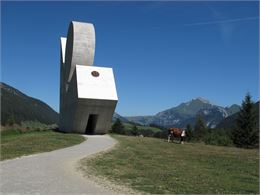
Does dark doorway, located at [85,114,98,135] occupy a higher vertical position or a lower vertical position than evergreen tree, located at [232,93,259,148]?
lower

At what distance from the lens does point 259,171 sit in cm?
1883

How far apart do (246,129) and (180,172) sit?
4440cm

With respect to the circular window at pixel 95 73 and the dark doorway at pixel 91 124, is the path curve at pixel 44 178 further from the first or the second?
the circular window at pixel 95 73

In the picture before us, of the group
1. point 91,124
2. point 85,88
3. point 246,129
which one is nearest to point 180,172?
point 85,88

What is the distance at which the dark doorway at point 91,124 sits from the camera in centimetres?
4447

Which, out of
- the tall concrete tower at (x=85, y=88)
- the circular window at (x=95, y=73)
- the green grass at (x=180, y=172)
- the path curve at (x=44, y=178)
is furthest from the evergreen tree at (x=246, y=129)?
the path curve at (x=44, y=178)

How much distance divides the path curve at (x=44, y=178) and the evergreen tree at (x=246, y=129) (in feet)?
140

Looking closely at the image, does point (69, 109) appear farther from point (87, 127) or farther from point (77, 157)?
point (77, 157)

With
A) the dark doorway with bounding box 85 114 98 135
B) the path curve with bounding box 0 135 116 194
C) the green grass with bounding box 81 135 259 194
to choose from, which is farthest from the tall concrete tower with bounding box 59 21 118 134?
the path curve with bounding box 0 135 116 194

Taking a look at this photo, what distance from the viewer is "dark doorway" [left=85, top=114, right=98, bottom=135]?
1751 inches

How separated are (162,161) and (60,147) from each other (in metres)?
8.25

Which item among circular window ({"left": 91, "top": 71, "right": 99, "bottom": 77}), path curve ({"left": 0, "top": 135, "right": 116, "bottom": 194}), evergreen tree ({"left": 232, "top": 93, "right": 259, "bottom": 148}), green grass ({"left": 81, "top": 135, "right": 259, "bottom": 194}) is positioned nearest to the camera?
path curve ({"left": 0, "top": 135, "right": 116, "bottom": 194})

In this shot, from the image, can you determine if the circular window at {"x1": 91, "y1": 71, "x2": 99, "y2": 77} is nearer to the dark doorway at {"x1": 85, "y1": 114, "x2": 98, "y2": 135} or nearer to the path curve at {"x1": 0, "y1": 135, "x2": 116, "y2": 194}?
the dark doorway at {"x1": 85, "y1": 114, "x2": 98, "y2": 135}

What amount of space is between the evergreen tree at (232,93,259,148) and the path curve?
42557 millimetres
